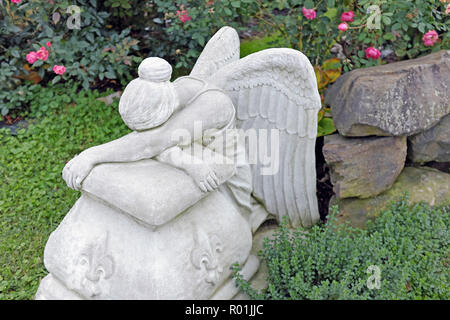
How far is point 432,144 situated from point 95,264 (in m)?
2.11

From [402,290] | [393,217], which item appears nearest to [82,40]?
[393,217]

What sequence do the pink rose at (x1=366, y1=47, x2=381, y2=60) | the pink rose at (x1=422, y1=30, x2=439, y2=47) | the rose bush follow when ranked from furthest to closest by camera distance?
the rose bush
the pink rose at (x1=366, y1=47, x2=381, y2=60)
the pink rose at (x1=422, y1=30, x2=439, y2=47)

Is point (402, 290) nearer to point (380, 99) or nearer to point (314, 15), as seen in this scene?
point (380, 99)

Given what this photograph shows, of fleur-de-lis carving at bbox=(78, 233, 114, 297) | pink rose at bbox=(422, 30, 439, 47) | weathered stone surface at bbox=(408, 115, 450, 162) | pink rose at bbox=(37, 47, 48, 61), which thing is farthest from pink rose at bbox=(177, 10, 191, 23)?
fleur-de-lis carving at bbox=(78, 233, 114, 297)

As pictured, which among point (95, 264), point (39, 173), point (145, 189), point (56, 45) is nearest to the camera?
point (145, 189)

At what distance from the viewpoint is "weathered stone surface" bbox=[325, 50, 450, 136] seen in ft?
9.02

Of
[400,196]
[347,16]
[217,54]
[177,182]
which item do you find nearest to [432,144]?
[400,196]

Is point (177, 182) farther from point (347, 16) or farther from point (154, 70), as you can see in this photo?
point (347, 16)

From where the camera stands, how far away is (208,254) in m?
2.34

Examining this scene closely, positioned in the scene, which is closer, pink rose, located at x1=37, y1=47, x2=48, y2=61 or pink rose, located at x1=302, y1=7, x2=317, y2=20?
pink rose, located at x1=302, y1=7, x2=317, y2=20

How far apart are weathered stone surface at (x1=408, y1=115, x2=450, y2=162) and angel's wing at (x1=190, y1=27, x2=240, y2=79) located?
4.07ft

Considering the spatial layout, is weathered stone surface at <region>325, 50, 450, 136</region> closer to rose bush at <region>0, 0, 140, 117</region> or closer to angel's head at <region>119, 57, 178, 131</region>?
angel's head at <region>119, 57, 178, 131</region>

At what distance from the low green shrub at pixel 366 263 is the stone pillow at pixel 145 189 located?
1.68 ft

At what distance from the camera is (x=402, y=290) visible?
→ 2.38 m
